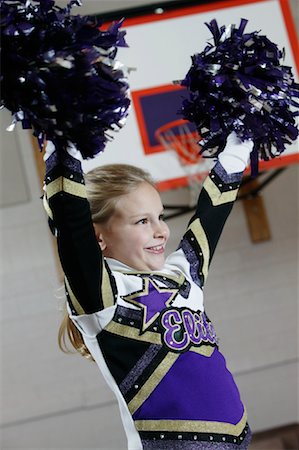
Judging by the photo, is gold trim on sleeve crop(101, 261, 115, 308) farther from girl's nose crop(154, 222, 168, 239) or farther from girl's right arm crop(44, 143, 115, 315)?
girl's nose crop(154, 222, 168, 239)

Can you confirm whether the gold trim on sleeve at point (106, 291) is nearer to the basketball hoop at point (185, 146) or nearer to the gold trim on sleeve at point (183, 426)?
the gold trim on sleeve at point (183, 426)

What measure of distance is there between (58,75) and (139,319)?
0.55m

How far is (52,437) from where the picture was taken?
5145 millimetres

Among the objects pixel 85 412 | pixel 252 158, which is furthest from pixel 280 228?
pixel 252 158

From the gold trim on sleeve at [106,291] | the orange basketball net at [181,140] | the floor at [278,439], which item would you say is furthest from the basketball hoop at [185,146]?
the gold trim on sleeve at [106,291]

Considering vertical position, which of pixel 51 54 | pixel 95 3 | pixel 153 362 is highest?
pixel 95 3

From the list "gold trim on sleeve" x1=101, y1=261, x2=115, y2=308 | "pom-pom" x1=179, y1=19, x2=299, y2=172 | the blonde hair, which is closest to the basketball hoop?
"pom-pom" x1=179, y1=19, x2=299, y2=172

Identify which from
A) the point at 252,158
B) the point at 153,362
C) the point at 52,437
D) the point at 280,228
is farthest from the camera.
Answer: the point at 280,228

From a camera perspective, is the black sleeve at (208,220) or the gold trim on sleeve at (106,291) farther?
the black sleeve at (208,220)

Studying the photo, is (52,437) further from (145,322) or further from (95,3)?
(145,322)

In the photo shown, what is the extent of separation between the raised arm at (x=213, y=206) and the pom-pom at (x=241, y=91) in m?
0.05

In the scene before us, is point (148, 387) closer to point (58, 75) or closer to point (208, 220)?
point (208, 220)

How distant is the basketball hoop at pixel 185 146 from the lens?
4141mm

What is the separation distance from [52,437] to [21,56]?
13.7 ft
